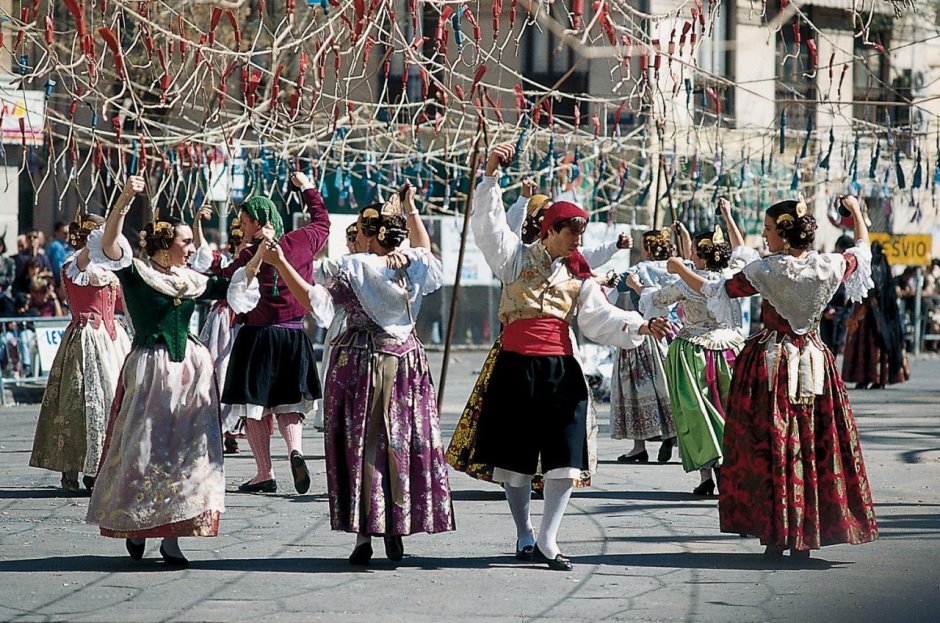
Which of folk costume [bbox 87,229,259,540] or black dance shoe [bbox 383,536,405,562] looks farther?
black dance shoe [bbox 383,536,405,562]

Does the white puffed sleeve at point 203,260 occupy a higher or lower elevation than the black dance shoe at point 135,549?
higher

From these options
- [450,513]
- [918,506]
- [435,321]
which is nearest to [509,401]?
[450,513]

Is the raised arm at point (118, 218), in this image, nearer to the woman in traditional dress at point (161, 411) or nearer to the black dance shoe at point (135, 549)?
the woman in traditional dress at point (161, 411)

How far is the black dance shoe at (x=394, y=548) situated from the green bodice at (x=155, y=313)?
48.4 inches

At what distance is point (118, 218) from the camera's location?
7148mm

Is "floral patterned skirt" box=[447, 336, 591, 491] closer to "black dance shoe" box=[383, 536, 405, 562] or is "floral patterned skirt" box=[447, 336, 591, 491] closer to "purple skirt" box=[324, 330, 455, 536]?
"purple skirt" box=[324, 330, 455, 536]

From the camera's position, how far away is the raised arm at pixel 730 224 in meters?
9.34

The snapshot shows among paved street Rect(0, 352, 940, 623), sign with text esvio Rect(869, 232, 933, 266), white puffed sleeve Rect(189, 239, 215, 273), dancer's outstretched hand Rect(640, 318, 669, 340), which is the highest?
sign with text esvio Rect(869, 232, 933, 266)

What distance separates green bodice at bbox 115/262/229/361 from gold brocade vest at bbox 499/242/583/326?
1.44 meters

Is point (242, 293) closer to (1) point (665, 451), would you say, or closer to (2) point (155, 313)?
(2) point (155, 313)

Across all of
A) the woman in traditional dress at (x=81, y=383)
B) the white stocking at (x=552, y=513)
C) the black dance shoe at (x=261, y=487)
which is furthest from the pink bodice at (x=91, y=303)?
the white stocking at (x=552, y=513)

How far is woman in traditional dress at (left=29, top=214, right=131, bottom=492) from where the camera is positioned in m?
9.69

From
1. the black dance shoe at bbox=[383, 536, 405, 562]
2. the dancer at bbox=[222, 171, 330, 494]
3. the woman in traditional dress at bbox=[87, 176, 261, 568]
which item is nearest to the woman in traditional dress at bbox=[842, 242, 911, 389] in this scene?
the dancer at bbox=[222, 171, 330, 494]

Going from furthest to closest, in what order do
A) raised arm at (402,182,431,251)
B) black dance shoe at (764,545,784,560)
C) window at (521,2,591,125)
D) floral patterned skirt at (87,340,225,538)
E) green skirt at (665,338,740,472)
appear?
1. window at (521,2,591,125)
2. green skirt at (665,338,740,472)
3. raised arm at (402,182,431,251)
4. black dance shoe at (764,545,784,560)
5. floral patterned skirt at (87,340,225,538)
